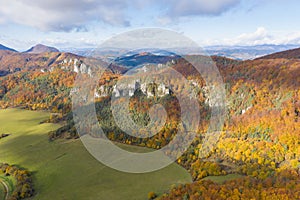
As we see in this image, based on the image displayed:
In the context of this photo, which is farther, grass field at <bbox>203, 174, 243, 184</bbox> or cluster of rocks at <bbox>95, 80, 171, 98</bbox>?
cluster of rocks at <bbox>95, 80, 171, 98</bbox>

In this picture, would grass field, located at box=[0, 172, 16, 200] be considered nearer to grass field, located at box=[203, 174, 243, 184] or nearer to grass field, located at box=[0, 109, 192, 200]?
grass field, located at box=[0, 109, 192, 200]

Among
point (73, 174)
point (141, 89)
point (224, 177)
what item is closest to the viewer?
point (224, 177)

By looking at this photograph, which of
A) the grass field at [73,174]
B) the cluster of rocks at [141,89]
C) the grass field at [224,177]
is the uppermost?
the cluster of rocks at [141,89]

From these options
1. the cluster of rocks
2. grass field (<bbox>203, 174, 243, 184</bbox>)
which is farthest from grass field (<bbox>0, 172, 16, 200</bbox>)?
the cluster of rocks

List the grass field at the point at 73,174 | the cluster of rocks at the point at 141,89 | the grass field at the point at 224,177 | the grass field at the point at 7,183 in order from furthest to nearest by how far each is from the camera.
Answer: the cluster of rocks at the point at 141,89 < the grass field at the point at 224,177 < the grass field at the point at 7,183 < the grass field at the point at 73,174

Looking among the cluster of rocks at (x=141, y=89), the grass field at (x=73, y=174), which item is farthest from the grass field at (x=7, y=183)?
the cluster of rocks at (x=141, y=89)

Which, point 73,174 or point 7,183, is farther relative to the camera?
point 73,174

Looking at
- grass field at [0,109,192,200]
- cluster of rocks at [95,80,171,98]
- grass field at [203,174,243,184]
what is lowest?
grass field at [203,174,243,184]

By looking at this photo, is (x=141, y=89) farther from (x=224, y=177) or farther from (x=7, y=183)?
(x=7, y=183)

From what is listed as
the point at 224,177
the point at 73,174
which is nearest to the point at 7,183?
the point at 73,174

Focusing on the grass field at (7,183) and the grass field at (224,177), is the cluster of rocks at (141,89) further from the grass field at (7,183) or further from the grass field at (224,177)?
the grass field at (7,183)
